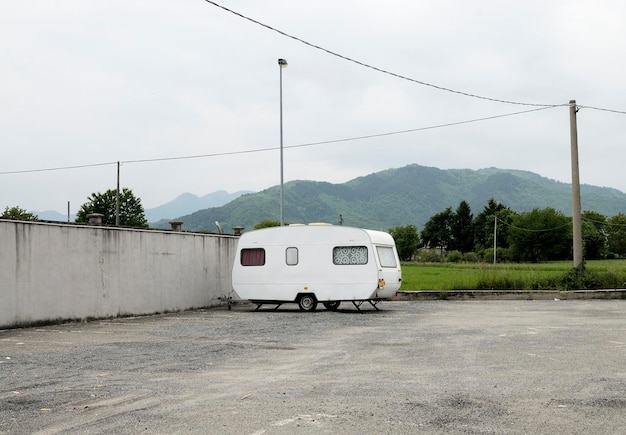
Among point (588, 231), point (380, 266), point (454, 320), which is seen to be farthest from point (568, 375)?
point (588, 231)

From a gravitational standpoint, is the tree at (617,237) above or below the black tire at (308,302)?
above

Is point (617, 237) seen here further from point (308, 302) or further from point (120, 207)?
point (308, 302)

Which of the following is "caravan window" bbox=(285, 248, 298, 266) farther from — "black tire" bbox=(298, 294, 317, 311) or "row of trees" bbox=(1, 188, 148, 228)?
"row of trees" bbox=(1, 188, 148, 228)

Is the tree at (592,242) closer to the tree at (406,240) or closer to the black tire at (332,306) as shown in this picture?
the tree at (406,240)

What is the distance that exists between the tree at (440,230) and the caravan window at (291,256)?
347ft

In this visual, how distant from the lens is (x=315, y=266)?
21.5 meters

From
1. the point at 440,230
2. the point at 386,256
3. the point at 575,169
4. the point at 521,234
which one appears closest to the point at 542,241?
the point at 521,234

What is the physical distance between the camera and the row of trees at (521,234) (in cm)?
10531

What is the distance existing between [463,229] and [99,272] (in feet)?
353

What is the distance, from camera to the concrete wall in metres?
16.8

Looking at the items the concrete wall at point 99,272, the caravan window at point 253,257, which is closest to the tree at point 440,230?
the concrete wall at point 99,272

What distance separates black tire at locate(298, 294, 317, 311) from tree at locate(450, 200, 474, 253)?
103258mm

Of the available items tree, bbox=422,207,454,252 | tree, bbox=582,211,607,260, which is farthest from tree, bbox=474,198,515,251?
tree, bbox=582,211,607,260

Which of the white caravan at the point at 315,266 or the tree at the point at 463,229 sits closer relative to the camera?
the white caravan at the point at 315,266
